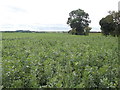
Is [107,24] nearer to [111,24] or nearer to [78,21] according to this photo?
[111,24]

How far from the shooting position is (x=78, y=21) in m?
56.6

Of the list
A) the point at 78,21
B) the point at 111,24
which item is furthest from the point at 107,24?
the point at 78,21

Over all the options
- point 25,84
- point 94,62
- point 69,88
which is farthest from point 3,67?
point 94,62

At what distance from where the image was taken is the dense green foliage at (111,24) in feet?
126

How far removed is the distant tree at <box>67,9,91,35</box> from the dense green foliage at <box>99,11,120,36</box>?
41.4ft

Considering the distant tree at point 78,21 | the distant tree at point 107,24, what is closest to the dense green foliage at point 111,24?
the distant tree at point 107,24

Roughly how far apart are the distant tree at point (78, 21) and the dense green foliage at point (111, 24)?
41.4 feet

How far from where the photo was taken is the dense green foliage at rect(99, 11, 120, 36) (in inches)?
1512

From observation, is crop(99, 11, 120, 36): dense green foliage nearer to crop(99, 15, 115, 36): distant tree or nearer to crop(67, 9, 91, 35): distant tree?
crop(99, 15, 115, 36): distant tree

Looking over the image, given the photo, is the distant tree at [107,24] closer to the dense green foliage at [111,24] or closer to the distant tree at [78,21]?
the dense green foliage at [111,24]

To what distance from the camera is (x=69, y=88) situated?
3.59 m

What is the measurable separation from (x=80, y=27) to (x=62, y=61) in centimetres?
5155

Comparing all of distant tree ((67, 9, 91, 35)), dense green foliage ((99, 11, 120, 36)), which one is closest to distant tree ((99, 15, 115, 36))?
dense green foliage ((99, 11, 120, 36))

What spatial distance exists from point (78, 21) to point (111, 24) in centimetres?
A: 1726
